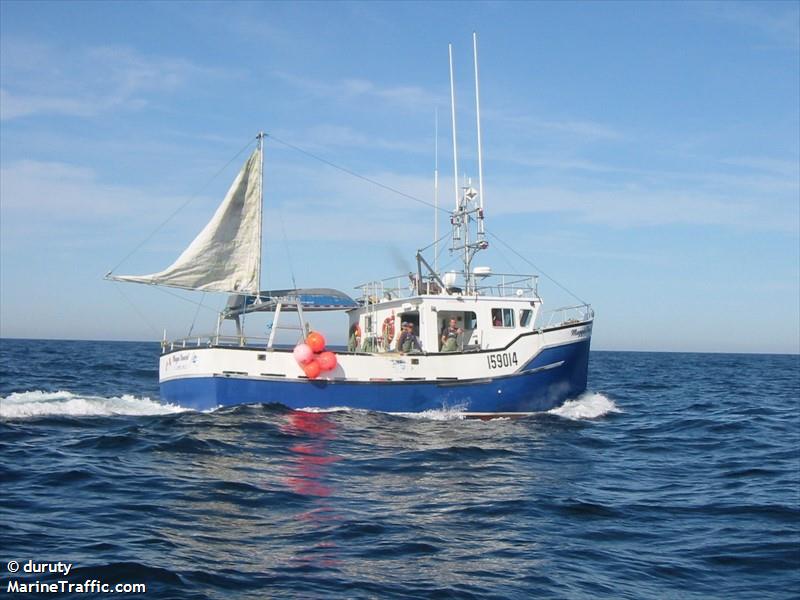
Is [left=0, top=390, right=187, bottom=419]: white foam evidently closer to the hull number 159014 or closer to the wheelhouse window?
the hull number 159014

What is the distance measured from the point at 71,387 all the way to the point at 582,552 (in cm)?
2387

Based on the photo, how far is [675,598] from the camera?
26.0 feet

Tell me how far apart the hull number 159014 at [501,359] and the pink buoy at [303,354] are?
15.6ft

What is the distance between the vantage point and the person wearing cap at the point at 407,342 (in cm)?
2130

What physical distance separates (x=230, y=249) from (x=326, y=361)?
4.06m

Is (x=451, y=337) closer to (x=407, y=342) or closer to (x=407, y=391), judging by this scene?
(x=407, y=342)

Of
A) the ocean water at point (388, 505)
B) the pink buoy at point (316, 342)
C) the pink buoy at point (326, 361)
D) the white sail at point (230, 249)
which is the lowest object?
the ocean water at point (388, 505)

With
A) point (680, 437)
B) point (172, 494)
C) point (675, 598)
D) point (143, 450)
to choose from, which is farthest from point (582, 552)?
point (680, 437)

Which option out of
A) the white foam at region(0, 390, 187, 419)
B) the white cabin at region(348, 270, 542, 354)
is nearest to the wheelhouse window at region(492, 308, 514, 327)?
the white cabin at region(348, 270, 542, 354)

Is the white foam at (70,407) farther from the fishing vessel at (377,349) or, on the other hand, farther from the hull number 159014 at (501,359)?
the hull number 159014 at (501,359)

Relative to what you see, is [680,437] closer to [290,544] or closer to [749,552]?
[749,552]

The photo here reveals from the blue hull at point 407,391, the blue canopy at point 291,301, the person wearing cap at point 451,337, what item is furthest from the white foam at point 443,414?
the blue canopy at point 291,301

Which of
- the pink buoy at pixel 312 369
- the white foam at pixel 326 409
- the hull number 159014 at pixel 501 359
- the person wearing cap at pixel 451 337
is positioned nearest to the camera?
the pink buoy at pixel 312 369

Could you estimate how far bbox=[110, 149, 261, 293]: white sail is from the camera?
2017 cm
